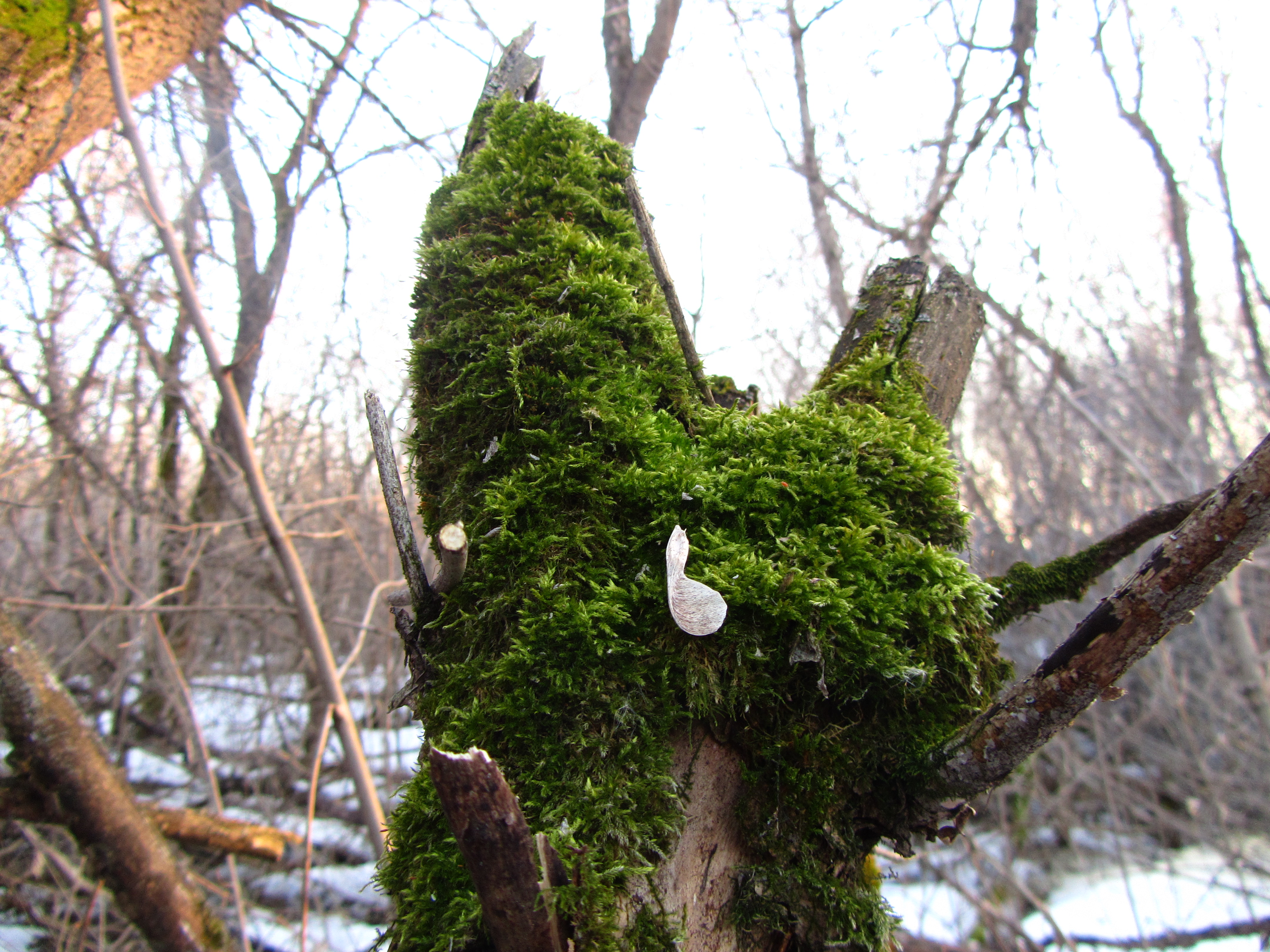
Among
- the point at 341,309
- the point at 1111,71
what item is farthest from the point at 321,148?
the point at 1111,71

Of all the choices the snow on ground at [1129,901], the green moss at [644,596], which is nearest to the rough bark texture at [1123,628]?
the green moss at [644,596]

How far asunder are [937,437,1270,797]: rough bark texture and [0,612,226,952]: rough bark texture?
8.40ft

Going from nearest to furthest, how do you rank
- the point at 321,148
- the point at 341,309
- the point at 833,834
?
the point at 833,834 → the point at 321,148 → the point at 341,309

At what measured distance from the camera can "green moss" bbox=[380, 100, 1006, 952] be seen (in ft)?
3.11

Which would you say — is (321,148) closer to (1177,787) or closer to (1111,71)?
(1111,71)

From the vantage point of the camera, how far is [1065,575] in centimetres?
131

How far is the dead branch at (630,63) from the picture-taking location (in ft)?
14.5

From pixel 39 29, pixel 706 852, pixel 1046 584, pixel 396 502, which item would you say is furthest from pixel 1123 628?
pixel 39 29

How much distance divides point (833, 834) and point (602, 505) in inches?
25.0

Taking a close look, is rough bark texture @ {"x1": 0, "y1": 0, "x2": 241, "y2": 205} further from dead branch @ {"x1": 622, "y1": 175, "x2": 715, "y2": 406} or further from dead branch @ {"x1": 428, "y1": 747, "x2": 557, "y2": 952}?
dead branch @ {"x1": 428, "y1": 747, "x2": 557, "y2": 952}

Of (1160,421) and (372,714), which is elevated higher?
(1160,421)

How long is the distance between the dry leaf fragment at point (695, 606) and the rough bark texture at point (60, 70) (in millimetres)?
2402

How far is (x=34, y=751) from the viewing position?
2.06 metres

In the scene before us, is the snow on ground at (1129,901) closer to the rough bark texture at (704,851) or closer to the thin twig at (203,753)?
the thin twig at (203,753)
